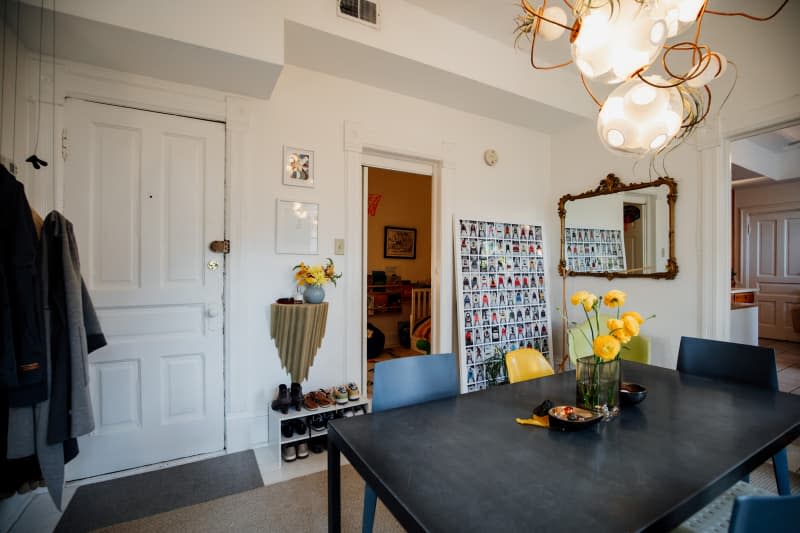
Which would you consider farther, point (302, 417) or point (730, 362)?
point (302, 417)

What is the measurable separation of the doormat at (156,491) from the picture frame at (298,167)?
1.89m

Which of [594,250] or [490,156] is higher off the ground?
[490,156]

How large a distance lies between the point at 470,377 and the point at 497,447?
2.36m

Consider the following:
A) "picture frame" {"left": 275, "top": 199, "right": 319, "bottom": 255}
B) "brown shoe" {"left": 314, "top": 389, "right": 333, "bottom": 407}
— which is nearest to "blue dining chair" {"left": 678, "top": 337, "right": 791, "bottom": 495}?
"brown shoe" {"left": 314, "top": 389, "right": 333, "bottom": 407}

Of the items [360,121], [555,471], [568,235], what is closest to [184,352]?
[360,121]

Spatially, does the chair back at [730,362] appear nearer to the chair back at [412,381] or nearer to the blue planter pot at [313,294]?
the chair back at [412,381]

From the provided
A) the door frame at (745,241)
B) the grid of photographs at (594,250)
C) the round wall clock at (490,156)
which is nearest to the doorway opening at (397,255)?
the round wall clock at (490,156)

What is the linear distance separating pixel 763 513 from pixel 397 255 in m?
5.65

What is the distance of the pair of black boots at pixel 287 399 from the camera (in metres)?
2.53

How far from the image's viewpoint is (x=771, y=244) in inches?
248

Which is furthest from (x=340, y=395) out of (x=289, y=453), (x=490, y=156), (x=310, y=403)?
(x=490, y=156)

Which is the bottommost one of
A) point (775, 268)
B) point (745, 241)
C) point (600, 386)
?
point (600, 386)

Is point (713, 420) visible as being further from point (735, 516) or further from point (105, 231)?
point (105, 231)

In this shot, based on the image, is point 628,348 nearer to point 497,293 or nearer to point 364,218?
point 497,293
